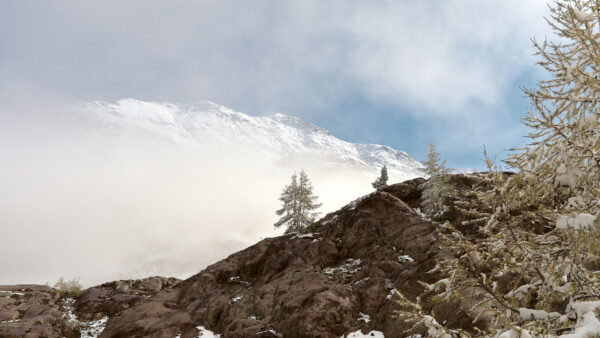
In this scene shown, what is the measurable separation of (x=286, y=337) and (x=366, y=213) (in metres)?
13.6

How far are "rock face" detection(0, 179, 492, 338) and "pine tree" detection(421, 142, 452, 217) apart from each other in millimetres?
2185

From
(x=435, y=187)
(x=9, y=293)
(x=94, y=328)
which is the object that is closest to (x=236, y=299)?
(x=94, y=328)

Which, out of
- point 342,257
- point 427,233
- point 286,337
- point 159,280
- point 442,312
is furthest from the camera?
point 159,280

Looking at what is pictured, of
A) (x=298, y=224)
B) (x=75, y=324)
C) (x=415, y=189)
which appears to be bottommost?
(x=75, y=324)

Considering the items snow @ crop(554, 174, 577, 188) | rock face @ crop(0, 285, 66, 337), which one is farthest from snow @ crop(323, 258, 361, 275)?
rock face @ crop(0, 285, 66, 337)

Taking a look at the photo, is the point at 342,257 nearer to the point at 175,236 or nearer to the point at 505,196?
the point at 505,196

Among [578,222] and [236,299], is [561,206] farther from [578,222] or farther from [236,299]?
[236,299]

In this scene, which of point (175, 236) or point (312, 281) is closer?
point (312, 281)

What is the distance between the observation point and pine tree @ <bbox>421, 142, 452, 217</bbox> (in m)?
26.1

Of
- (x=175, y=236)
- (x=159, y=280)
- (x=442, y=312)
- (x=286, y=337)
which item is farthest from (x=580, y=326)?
(x=175, y=236)

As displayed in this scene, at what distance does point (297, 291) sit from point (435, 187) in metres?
15.0

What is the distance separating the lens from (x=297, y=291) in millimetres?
20188

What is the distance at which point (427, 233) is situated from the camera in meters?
22.2

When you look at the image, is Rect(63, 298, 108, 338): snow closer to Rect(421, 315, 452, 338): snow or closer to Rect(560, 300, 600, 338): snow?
Rect(421, 315, 452, 338): snow
